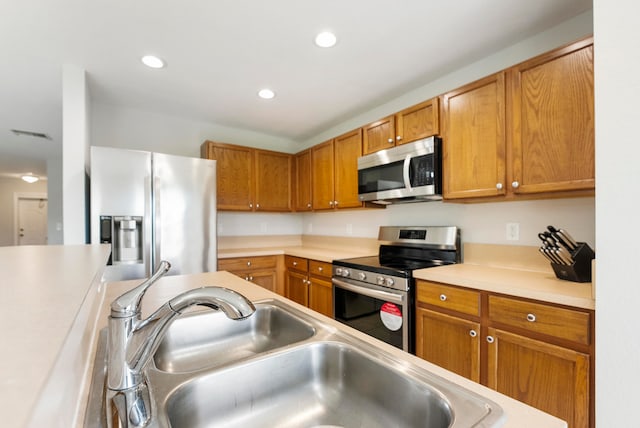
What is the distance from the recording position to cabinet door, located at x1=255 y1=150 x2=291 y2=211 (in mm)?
3551

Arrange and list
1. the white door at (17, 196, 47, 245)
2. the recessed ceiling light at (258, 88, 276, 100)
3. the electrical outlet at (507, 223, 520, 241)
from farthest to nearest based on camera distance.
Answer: the white door at (17, 196, 47, 245) < the recessed ceiling light at (258, 88, 276, 100) < the electrical outlet at (507, 223, 520, 241)

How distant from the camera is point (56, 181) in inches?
208

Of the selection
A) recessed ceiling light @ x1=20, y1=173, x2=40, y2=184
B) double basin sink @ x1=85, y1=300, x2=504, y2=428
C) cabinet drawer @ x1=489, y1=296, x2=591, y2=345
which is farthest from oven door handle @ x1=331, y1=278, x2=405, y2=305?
recessed ceiling light @ x1=20, y1=173, x2=40, y2=184

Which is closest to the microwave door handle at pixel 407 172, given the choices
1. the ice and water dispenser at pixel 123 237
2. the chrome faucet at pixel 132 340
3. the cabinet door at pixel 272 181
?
the cabinet door at pixel 272 181

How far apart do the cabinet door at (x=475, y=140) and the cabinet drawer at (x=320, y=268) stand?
1264 millimetres

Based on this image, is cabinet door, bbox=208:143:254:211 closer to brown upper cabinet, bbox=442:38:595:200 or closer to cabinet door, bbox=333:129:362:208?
cabinet door, bbox=333:129:362:208

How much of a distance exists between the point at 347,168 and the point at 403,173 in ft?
2.67

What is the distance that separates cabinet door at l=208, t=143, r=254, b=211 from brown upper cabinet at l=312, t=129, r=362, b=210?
0.77 metres

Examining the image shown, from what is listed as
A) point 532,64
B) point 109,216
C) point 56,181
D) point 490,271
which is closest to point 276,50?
point 532,64

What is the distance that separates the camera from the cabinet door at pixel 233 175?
326 cm

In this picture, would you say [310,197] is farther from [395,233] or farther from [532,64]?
[532,64]

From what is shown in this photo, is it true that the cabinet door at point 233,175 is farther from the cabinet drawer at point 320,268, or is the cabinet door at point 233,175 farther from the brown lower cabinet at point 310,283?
the cabinet drawer at point 320,268

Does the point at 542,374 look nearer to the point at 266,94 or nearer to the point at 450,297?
the point at 450,297

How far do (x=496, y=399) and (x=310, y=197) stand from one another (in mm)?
3004
